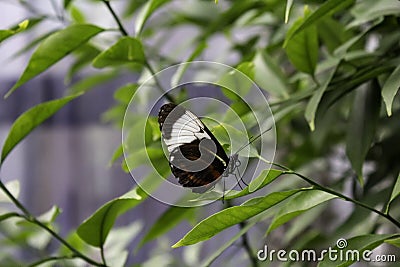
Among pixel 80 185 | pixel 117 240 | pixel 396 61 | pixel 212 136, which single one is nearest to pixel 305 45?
pixel 396 61

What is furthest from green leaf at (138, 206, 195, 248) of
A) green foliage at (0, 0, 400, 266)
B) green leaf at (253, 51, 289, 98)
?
green leaf at (253, 51, 289, 98)

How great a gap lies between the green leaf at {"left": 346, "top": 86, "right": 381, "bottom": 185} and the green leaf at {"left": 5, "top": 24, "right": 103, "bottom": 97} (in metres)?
0.19

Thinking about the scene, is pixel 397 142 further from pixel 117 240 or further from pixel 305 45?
pixel 117 240

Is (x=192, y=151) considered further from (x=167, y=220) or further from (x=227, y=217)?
(x=167, y=220)

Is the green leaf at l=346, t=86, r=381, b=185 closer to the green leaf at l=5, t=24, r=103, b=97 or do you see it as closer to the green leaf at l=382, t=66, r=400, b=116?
the green leaf at l=382, t=66, r=400, b=116

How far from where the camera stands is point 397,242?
0.28m

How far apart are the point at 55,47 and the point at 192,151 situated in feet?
0.51

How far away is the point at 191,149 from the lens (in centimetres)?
27

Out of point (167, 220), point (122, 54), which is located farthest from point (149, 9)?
point (167, 220)

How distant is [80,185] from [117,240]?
4.27 ft

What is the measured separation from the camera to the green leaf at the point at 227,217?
281 millimetres

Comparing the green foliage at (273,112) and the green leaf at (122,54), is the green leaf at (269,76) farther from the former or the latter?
the green leaf at (122,54)

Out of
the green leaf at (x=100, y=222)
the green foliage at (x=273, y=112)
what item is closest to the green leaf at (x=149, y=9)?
the green foliage at (x=273, y=112)

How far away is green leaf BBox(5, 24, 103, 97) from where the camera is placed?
1.23 feet
